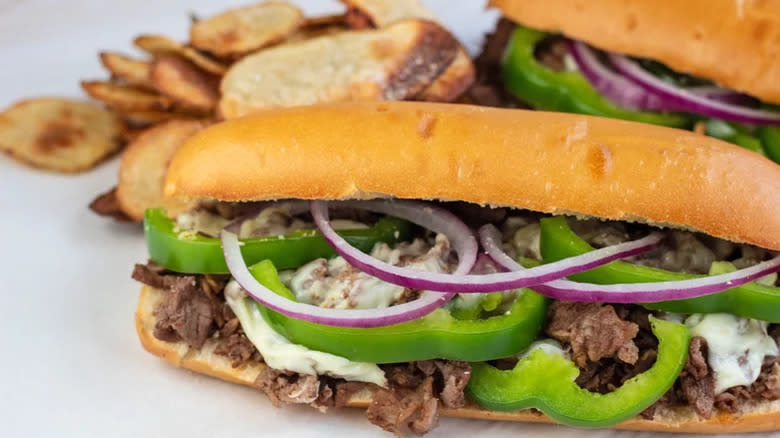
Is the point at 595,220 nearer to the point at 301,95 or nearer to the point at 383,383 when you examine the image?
the point at 383,383

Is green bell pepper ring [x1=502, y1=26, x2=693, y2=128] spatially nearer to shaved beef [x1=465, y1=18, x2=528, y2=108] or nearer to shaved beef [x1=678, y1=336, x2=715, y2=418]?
shaved beef [x1=465, y1=18, x2=528, y2=108]

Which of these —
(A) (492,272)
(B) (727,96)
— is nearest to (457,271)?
(A) (492,272)

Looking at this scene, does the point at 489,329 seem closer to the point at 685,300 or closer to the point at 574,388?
the point at 574,388

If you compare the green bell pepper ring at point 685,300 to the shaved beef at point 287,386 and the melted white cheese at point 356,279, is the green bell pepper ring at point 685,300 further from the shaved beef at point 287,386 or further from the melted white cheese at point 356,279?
the shaved beef at point 287,386

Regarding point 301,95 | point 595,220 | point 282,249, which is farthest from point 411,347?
point 301,95

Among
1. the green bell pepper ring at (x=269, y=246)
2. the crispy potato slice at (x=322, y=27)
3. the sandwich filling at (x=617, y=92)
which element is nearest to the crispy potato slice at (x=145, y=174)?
the green bell pepper ring at (x=269, y=246)

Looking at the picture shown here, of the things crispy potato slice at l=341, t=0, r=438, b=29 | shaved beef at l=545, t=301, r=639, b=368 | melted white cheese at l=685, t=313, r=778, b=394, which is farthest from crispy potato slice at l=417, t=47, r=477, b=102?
melted white cheese at l=685, t=313, r=778, b=394
